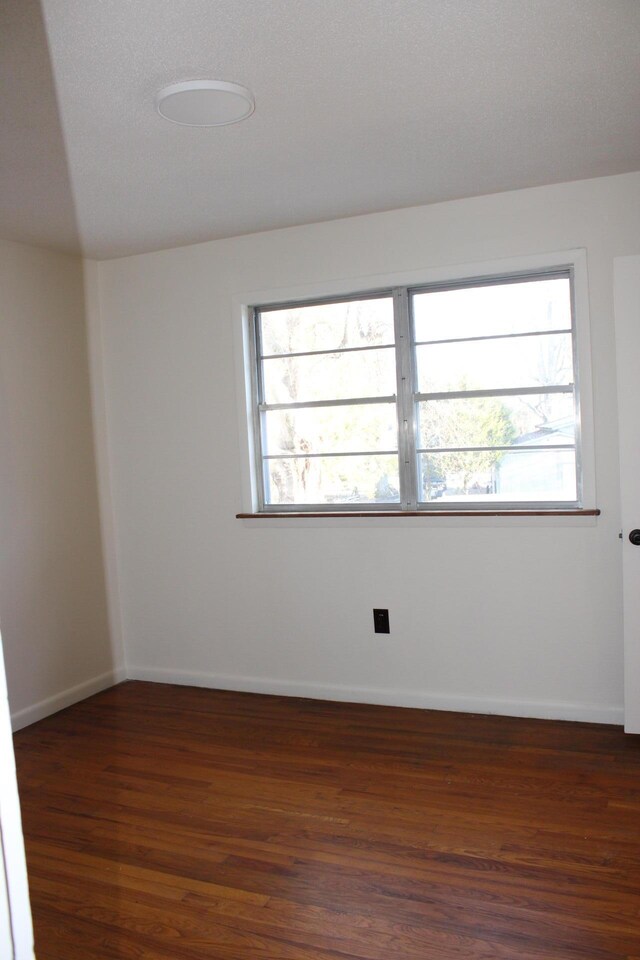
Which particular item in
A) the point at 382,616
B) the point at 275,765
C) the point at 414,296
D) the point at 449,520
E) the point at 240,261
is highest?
the point at 240,261

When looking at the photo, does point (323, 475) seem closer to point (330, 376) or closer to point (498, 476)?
point (330, 376)

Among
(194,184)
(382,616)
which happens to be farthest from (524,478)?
(194,184)

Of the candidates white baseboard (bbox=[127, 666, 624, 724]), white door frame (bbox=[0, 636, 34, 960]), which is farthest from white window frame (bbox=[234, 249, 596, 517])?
white door frame (bbox=[0, 636, 34, 960])

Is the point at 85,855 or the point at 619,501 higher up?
the point at 619,501

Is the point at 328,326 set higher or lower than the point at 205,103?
lower

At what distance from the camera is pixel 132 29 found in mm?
1980

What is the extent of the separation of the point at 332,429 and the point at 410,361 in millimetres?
557

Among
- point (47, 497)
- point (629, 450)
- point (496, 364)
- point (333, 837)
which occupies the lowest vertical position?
point (333, 837)

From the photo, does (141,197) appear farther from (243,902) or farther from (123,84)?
(243,902)

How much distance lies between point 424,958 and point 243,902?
1.90 feet

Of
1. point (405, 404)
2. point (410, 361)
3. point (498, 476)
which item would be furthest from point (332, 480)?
point (498, 476)

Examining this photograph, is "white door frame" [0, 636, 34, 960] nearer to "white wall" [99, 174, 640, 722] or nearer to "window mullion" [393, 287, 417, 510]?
"white wall" [99, 174, 640, 722]

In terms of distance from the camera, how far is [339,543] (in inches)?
158

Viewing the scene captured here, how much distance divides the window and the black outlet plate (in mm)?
535
